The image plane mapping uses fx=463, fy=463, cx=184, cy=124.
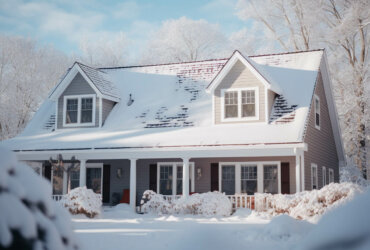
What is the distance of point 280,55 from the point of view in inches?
844

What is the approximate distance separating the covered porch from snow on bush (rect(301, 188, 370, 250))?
48.9ft

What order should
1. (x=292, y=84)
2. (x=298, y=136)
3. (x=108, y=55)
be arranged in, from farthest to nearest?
1. (x=108, y=55)
2. (x=292, y=84)
3. (x=298, y=136)

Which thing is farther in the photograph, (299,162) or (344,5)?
(344,5)

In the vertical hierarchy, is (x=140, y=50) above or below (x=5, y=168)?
above

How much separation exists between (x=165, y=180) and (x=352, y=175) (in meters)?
10.2

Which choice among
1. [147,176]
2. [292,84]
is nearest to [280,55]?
[292,84]

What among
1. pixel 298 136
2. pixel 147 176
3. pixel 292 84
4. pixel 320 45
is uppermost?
pixel 320 45

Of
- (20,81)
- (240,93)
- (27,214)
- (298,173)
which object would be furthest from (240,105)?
(20,81)

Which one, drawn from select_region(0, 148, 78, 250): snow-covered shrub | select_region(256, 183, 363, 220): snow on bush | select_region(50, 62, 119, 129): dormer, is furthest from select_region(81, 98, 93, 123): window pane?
select_region(0, 148, 78, 250): snow-covered shrub

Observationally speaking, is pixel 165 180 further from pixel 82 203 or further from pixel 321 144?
pixel 321 144

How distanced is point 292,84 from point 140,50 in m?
27.5

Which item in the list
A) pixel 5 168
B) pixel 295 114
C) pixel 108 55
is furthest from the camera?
pixel 108 55

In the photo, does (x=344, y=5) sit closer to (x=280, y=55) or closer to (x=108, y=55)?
(x=280, y=55)

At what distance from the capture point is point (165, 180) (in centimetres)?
1972
